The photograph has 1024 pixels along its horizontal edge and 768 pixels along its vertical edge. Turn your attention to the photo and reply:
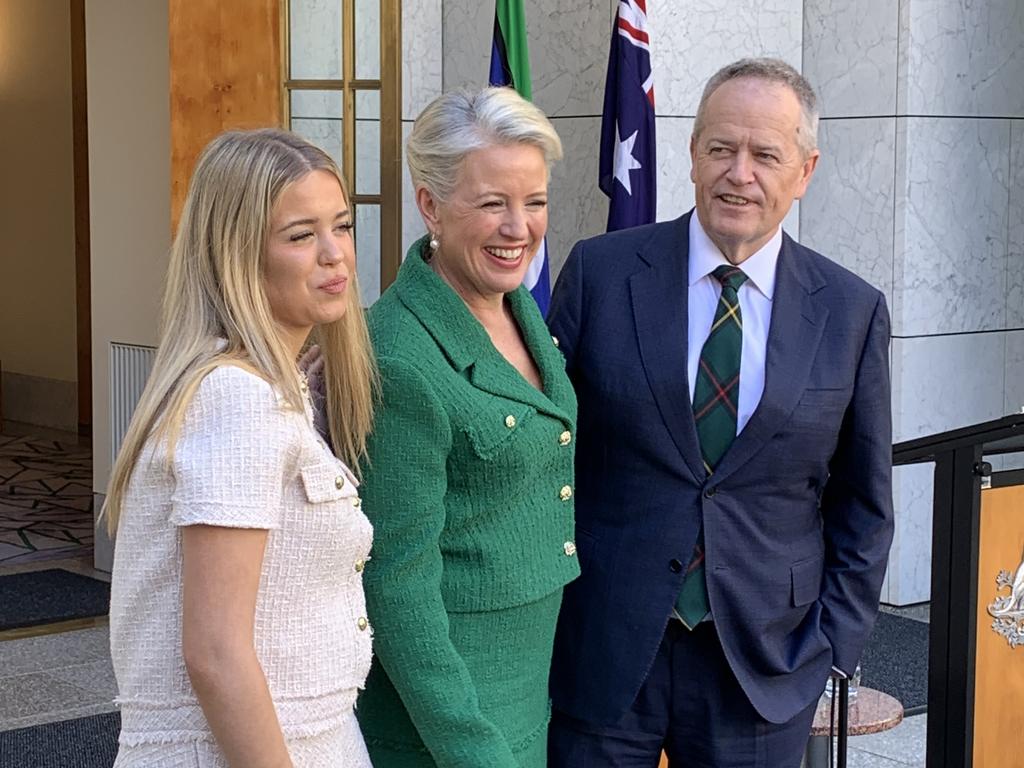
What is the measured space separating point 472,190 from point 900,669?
3812mm

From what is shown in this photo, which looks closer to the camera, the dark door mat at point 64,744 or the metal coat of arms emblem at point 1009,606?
the metal coat of arms emblem at point 1009,606

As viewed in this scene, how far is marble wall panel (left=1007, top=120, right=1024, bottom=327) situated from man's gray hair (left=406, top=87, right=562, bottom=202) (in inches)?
191

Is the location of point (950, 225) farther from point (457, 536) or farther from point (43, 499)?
point (43, 499)

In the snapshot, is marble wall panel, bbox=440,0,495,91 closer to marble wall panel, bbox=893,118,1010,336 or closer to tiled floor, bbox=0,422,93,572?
marble wall panel, bbox=893,118,1010,336

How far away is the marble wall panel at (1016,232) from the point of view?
6.53m

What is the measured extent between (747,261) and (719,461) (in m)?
0.33

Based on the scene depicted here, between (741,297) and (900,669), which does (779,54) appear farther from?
(741,297)

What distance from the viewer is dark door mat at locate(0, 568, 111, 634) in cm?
621

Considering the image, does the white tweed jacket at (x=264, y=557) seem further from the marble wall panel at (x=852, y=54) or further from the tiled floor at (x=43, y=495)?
the tiled floor at (x=43, y=495)

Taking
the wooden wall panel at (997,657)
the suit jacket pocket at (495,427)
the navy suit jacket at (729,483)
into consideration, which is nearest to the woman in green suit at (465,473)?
the suit jacket pocket at (495,427)

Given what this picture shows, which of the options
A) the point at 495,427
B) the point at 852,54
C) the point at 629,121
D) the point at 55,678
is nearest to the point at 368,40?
the point at 629,121

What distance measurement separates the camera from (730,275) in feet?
8.27

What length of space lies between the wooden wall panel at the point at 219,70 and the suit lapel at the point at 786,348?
337 centimetres

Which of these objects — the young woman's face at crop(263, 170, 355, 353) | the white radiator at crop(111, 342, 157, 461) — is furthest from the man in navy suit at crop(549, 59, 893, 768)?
the white radiator at crop(111, 342, 157, 461)
